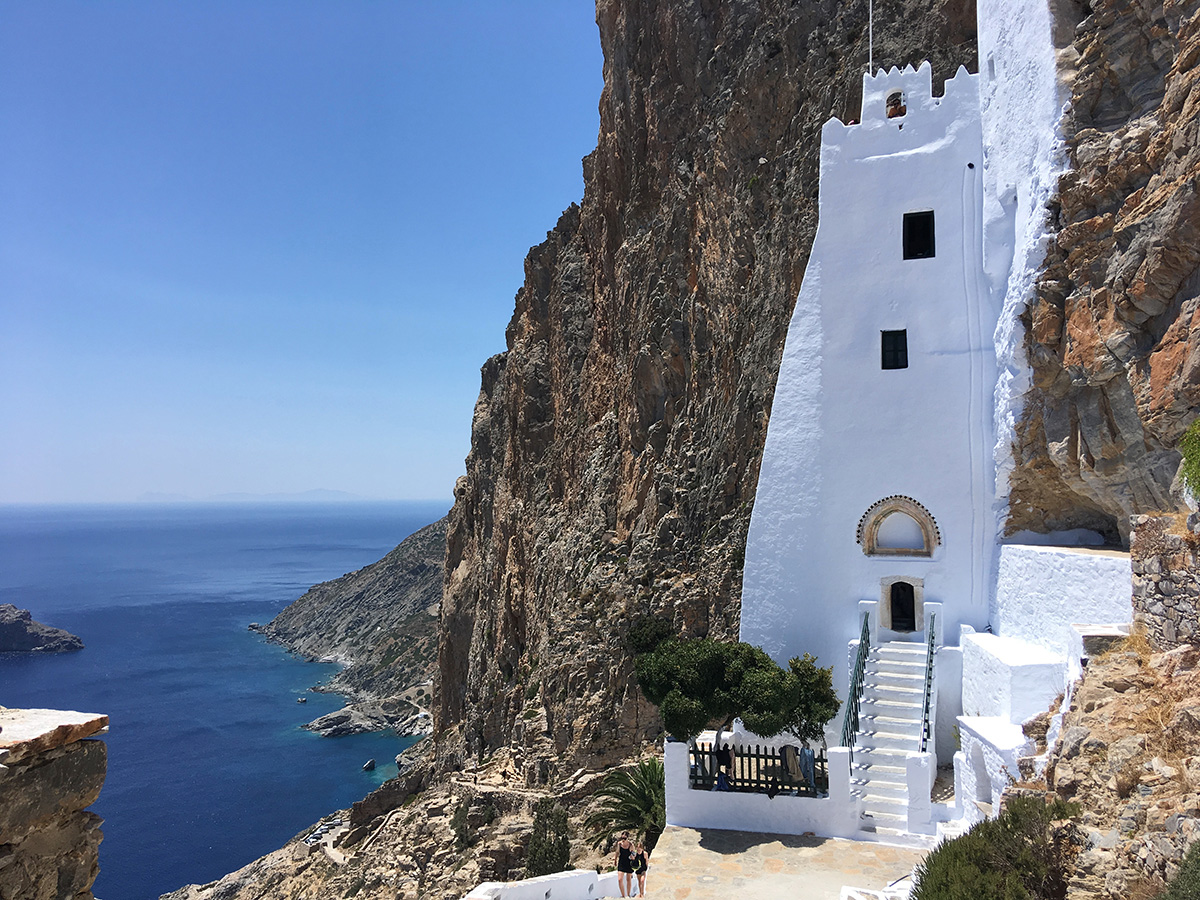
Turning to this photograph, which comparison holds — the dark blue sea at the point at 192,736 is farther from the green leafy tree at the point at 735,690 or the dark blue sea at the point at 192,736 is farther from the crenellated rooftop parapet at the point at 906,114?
the crenellated rooftop parapet at the point at 906,114

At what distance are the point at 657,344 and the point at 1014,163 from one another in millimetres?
13327

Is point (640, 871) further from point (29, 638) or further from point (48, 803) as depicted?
point (29, 638)

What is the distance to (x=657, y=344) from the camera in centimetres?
2664

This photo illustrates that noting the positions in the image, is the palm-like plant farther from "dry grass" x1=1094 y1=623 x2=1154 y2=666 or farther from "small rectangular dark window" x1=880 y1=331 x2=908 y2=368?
"small rectangular dark window" x1=880 y1=331 x2=908 y2=368

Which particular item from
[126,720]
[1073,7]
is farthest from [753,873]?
[126,720]

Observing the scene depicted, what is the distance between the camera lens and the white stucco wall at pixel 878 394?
15.8 m

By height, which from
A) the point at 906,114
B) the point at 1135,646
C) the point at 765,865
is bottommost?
the point at 765,865

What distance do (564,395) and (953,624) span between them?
21440 millimetres

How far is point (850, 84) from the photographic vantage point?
21.2m

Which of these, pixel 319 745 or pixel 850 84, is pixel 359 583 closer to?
pixel 319 745

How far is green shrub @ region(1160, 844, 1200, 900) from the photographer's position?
5.54m

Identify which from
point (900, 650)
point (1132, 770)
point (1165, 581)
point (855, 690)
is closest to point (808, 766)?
point (855, 690)

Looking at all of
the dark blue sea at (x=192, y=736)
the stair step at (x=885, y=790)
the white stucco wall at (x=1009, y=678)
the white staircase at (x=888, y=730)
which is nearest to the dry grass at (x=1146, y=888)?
the white stucco wall at (x=1009, y=678)

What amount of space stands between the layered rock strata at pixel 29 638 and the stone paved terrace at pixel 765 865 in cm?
10952
